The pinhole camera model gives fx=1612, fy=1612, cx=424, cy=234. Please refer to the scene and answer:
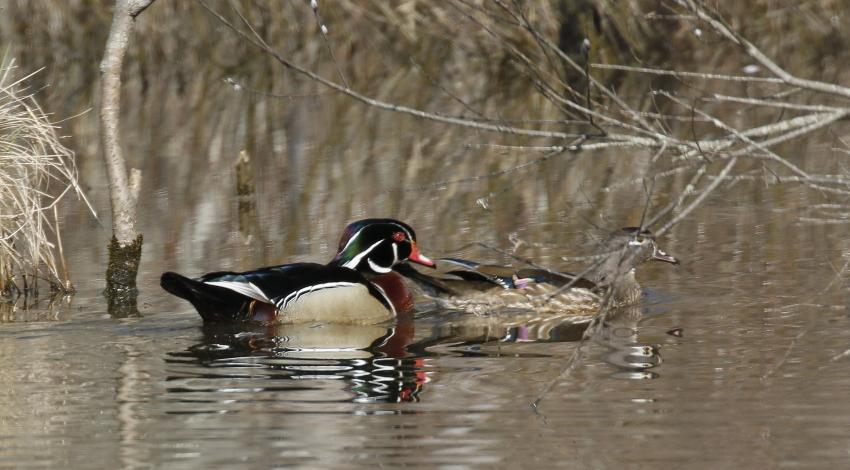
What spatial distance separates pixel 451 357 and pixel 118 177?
302 centimetres

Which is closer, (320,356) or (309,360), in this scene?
(309,360)

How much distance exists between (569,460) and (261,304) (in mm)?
4041

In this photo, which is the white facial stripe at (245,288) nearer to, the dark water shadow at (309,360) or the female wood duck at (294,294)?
the female wood duck at (294,294)

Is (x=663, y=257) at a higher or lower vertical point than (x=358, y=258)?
lower

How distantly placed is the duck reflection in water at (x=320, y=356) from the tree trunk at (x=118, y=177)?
113 cm

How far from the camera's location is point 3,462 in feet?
21.0

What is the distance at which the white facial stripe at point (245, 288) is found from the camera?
9.66 m

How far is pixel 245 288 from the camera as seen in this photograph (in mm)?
9758

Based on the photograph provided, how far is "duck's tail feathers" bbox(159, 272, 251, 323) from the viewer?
955 cm

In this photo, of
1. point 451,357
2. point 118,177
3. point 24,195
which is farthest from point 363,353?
point 24,195

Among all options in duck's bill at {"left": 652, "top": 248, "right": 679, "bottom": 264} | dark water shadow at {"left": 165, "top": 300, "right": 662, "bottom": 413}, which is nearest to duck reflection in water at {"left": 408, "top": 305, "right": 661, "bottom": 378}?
dark water shadow at {"left": 165, "top": 300, "right": 662, "bottom": 413}

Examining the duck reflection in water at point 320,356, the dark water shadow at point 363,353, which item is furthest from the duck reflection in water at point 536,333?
the duck reflection in water at point 320,356

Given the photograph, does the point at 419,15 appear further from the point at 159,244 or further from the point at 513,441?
the point at 513,441

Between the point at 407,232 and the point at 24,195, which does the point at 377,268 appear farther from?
the point at 24,195
